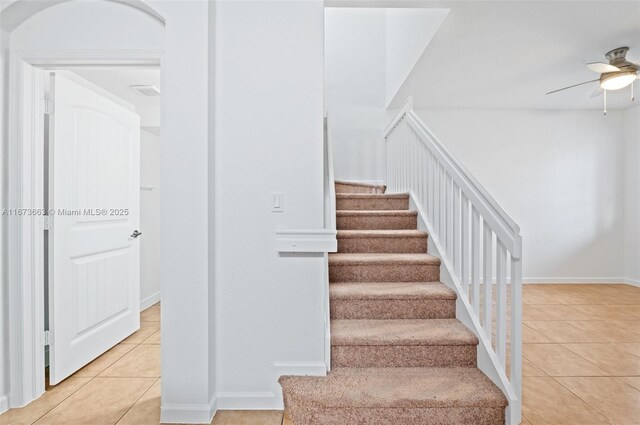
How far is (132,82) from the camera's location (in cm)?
342

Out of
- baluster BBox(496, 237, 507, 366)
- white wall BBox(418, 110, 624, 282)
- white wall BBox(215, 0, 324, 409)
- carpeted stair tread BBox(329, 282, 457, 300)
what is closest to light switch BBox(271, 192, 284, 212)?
white wall BBox(215, 0, 324, 409)

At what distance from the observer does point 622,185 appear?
520 cm

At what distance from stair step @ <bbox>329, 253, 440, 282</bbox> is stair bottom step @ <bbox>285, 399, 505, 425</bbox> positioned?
1051 millimetres

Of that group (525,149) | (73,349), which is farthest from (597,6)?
(73,349)

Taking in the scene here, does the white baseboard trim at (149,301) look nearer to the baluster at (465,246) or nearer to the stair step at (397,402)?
the stair step at (397,402)

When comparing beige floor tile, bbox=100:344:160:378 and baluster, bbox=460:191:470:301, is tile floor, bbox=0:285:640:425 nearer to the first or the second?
beige floor tile, bbox=100:344:160:378

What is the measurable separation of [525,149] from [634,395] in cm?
378

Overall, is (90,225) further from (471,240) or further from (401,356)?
(471,240)

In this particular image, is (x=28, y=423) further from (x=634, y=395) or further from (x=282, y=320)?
(x=634, y=395)

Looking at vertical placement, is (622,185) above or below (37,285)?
above

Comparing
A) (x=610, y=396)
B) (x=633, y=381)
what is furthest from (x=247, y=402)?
(x=633, y=381)

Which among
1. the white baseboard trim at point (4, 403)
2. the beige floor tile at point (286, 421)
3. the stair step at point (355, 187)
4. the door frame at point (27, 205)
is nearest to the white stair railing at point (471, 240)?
the stair step at point (355, 187)

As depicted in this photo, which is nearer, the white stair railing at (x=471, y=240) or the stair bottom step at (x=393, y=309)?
the white stair railing at (x=471, y=240)

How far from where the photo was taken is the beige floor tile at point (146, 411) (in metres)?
1.87
